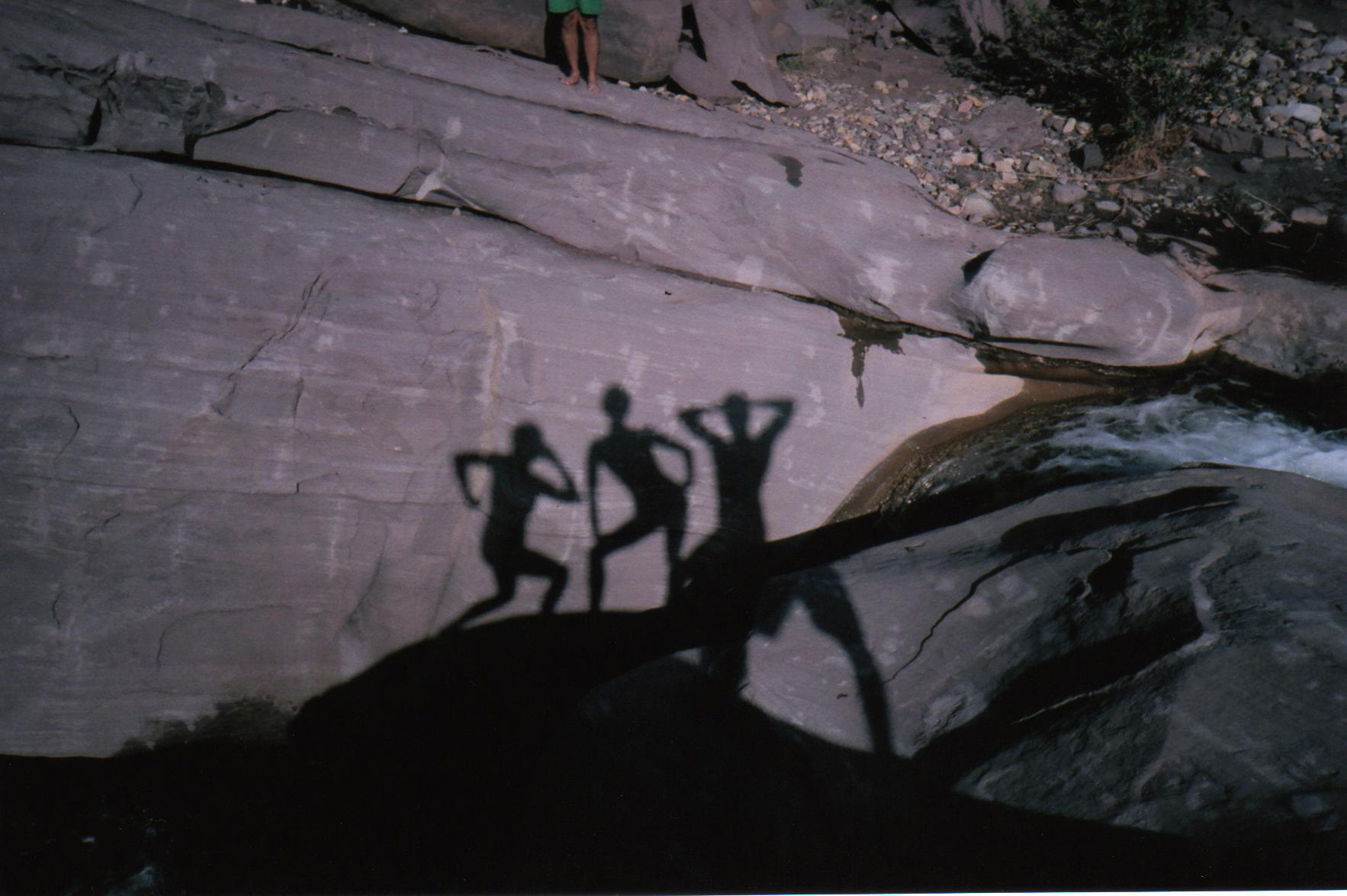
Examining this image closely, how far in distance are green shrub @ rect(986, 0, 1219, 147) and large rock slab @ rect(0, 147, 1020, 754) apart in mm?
3405

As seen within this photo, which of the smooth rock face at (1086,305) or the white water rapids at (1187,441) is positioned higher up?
the smooth rock face at (1086,305)

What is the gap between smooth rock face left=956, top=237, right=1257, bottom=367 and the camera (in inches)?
118

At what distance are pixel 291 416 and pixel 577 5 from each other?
2.77 m

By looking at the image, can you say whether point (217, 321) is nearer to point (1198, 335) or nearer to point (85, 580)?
point (85, 580)

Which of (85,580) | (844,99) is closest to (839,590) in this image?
(85,580)

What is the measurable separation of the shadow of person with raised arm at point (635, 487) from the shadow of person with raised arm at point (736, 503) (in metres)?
0.11

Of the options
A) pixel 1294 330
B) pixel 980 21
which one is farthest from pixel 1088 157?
pixel 1294 330

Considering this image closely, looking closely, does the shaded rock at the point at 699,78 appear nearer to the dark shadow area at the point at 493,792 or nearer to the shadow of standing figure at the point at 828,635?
the dark shadow area at the point at 493,792

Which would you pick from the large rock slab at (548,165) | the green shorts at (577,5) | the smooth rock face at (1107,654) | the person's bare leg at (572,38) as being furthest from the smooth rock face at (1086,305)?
the green shorts at (577,5)

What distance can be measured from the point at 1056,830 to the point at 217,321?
2680mm

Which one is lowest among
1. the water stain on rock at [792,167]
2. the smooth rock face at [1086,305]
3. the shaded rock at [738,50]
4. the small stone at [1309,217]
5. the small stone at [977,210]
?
the smooth rock face at [1086,305]

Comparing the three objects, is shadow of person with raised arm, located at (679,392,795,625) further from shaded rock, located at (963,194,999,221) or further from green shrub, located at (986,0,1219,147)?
green shrub, located at (986,0,1219,147)

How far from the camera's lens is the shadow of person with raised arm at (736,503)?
111 inches

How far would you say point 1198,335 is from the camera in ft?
10.2
